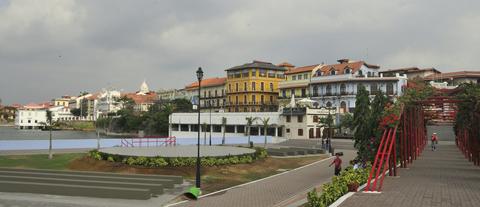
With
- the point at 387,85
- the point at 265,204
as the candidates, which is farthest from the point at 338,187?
the point at 387,85

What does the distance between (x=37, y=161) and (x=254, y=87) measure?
74.9m

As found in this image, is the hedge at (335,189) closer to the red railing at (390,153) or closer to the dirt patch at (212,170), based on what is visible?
the red railing at (390,153)

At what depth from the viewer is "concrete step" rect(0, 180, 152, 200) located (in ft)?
60.7

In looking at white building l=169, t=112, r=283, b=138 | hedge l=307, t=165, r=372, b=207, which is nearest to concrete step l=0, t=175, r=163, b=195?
hedge l=307, t=165, r=372, b=207

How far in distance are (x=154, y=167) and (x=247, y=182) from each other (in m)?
6.48

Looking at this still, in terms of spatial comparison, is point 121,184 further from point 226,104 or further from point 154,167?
point 226,104

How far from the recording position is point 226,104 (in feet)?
368

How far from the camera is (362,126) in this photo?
25.9m

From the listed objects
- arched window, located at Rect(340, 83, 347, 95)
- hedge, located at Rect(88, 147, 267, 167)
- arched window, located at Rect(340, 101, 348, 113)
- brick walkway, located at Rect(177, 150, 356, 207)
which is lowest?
brick walkway, located at Rect(177, 150, 356, 207)

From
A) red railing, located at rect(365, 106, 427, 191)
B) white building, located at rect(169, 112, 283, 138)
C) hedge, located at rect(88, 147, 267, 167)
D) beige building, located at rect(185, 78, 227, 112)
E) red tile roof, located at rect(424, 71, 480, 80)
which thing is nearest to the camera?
red railing, located at rect(365, 106, 427, 191)

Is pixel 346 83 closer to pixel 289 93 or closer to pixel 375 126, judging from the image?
pixel 289 93

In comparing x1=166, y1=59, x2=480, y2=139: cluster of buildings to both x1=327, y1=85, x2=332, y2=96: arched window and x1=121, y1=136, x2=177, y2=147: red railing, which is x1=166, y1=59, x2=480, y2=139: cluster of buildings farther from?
x1=121, y1=136, x2=177, y2=147: red railing

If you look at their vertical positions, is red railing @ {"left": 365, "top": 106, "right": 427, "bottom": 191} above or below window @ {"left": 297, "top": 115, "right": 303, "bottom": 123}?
below

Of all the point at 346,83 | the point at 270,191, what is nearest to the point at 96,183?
the point at 270,191
